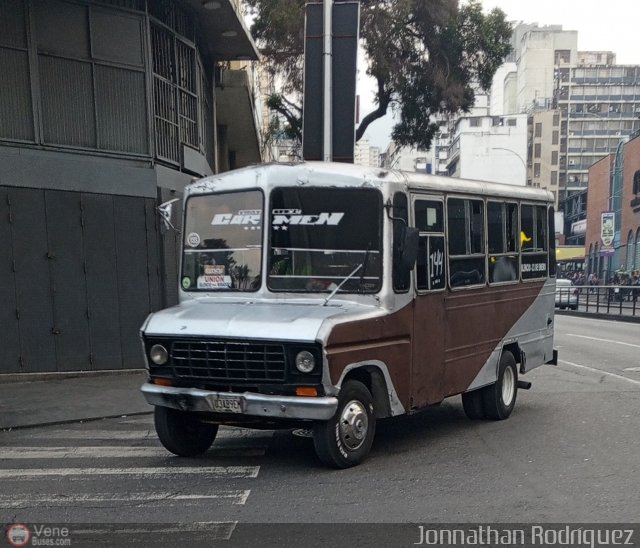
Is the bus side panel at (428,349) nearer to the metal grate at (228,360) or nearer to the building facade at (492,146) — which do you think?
the metal grate at (228,360)

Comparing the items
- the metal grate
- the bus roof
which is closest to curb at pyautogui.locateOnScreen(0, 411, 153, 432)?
the metal grate

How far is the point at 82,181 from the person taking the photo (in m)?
11.2

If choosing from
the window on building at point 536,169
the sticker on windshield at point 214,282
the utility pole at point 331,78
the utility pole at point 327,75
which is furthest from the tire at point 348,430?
the window on building at point 536,169

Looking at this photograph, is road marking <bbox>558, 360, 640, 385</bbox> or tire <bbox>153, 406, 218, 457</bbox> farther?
road marking <bbox>558, 360, 640, 385</bbox>

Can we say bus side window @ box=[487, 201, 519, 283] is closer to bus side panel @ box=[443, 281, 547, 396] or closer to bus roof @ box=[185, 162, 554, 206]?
bus side panel @ box=[443, 281, 547, 396]

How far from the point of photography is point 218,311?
6.05 meters

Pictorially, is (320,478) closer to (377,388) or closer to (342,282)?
(377,388)

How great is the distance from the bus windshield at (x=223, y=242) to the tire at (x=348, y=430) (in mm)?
1388

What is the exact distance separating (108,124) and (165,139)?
51.9 inches

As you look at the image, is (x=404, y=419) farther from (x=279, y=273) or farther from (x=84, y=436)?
(x=84, y=436)

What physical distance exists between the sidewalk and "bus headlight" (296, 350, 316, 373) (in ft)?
13.8

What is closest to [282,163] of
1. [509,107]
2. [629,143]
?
[629,143]

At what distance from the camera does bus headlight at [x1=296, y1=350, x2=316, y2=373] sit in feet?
17.7
